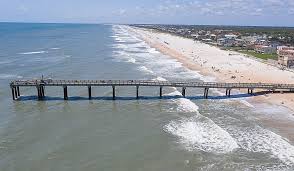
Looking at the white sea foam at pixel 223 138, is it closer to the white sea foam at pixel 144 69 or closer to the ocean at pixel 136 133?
the ocean at pixel 136 133

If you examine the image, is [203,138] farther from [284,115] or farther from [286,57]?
[286,57]

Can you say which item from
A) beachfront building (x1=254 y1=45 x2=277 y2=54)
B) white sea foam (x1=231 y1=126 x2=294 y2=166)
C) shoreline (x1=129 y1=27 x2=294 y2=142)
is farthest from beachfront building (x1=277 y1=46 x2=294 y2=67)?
white sea foam (x1=231 y1=126 x2=294 y2=166)

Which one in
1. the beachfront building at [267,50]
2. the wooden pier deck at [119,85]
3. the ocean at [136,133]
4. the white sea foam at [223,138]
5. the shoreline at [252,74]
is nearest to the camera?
the ocean at [136,133]

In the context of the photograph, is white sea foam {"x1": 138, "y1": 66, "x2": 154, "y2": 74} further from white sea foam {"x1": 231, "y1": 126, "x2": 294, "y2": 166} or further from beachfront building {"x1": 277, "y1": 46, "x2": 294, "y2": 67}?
white sea foam {"x1": 231, "y1": 126, "x2": 294, "y2": 166}

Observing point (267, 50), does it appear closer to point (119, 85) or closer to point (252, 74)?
point (252, 74)

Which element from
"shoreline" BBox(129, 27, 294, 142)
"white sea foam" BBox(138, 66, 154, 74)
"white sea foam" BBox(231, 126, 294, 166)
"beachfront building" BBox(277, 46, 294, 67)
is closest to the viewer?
"white sea foam" BBox(231, 126, 294, 166)

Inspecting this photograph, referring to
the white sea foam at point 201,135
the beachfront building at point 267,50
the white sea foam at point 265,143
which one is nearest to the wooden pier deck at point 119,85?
the white sea foam at point 201,135

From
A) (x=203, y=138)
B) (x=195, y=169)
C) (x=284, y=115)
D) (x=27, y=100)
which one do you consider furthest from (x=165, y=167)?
(x=27, y=100)

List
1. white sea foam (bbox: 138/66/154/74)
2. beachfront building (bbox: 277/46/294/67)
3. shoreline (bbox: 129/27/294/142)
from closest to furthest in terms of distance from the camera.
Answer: shoreline (bbox: 129/27/294/142) < white sea foam (bbox: 138/66/154/74) < beachfront building (bbox: 277/46/294/67)

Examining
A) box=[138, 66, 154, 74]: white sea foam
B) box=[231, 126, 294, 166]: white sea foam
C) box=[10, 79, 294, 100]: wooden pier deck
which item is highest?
box=[10, 79, 294, 100]: wooden pier deck
